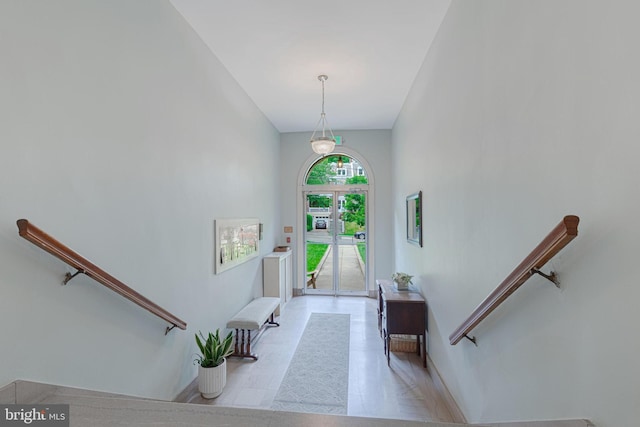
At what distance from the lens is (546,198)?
1269 millimetres

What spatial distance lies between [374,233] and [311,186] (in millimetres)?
1705

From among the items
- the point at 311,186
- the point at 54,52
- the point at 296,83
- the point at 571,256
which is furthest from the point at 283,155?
the point at 571,256

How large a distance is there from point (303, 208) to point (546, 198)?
17.5ft

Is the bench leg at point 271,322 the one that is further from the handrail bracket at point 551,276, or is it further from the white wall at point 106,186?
the handrail bracket at point 551,276

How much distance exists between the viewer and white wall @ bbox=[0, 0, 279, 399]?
4.39ft

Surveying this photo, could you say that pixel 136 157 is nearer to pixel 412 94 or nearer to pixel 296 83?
pixel 296 83

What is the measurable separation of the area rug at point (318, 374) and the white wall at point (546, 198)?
1.11 meters

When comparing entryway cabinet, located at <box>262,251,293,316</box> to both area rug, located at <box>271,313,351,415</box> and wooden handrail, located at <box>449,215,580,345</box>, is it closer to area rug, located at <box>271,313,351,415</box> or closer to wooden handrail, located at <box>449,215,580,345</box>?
area rug, located at <box>271,313,351,415</box>

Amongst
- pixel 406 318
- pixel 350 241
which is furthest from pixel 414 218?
pixel 350 241

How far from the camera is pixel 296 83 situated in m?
4.02

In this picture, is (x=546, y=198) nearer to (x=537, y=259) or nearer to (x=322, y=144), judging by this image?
(x=537, y=259)

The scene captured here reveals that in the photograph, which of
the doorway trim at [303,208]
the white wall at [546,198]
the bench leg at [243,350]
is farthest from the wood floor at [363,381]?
the doorway trim at [303,208]

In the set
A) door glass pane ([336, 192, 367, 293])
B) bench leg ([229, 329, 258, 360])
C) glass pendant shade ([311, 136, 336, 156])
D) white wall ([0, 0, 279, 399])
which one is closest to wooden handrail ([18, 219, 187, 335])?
white wall ([0, 0, 279, 399])

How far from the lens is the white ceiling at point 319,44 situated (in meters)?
2.55
